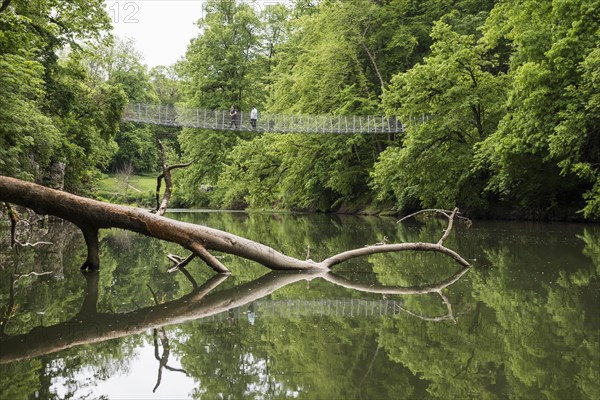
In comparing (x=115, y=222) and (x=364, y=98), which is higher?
(x=364, y=98)

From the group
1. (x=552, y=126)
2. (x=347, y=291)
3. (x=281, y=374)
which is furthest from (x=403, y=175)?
(x=281, y=374)

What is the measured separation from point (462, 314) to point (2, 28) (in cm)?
974

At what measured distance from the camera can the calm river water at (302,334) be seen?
2.86 metres

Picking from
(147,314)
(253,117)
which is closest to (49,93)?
(253,117)

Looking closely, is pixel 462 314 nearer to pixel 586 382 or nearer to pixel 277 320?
pixel 277 320

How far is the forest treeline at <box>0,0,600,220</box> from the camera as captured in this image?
41.4ft

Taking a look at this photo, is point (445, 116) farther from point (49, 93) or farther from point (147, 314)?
point (147, 314)

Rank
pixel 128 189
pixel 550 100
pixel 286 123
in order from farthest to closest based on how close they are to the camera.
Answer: pixel 128 189 → pixel 286 123 → pixel 550 100

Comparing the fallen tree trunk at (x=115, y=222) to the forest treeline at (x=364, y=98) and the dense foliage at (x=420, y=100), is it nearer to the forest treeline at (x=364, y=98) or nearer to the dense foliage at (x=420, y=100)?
the forest treeline at (x=364, y=98)

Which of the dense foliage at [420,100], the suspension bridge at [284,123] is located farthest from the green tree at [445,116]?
the suspension bridge at [284,123]

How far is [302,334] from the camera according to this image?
152 inches

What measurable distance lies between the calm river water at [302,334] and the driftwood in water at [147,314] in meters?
0.01

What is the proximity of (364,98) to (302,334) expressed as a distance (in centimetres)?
2158

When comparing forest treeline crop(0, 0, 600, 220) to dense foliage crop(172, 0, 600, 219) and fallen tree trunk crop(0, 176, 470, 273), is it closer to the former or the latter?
dense foliage crop(172, 0, 600, 219)
